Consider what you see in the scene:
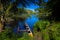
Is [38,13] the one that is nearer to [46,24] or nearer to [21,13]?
[46,24]

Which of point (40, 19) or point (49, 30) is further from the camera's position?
point (40, 19)

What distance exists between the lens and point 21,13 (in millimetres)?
2363

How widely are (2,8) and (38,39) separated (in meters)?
0.82

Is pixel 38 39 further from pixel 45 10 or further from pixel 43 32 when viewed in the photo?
pixel 45 10

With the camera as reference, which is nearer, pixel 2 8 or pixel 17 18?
pixel 2 8

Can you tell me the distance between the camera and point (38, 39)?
136 centimetres

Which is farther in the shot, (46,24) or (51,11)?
(51,11)

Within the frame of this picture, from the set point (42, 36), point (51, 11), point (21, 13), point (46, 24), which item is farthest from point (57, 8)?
point (21, 13)

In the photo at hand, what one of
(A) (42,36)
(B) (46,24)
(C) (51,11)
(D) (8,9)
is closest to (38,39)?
(A) (42,36)

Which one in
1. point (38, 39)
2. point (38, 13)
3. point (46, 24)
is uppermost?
point (38, 13)

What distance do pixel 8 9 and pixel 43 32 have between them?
830mm

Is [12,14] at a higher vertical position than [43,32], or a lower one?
higher

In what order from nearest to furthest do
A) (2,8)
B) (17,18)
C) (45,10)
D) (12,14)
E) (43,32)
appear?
(43,32) < (45,10) < (2,8) < (12,14) < (17,18)

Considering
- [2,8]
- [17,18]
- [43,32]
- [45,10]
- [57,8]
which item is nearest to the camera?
[43,32]
